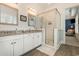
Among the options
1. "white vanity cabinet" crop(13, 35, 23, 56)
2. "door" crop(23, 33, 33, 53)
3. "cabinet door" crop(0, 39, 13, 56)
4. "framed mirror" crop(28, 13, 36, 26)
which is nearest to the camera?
"cabinet door" crop(0, 39, 13, 56)

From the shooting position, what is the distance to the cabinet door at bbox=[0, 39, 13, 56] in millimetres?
1547

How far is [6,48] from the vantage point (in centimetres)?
162

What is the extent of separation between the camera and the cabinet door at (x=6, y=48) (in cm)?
155

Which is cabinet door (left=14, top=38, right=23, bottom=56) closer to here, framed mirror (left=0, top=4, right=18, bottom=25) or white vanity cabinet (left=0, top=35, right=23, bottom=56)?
white vanity cabinet (left=0, top=35, right=23, bottom=56)

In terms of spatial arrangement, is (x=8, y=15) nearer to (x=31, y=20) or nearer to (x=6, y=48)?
(x=6, y=48)

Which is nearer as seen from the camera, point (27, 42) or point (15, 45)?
point (15, 45)

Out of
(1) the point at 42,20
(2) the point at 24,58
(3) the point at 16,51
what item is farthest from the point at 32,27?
(2) the point at 24,58

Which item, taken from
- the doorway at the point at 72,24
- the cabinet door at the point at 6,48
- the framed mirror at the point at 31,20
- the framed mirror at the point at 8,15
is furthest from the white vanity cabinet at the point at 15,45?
the doorway at the point at 72,24

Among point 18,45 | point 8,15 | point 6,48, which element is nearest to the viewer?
point 6,48

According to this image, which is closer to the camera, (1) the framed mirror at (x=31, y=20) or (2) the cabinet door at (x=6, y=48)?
(2) the cabinet door at (x=6, y=48)

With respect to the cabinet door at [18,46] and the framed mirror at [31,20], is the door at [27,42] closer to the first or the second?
the cabinet door at [18,46]

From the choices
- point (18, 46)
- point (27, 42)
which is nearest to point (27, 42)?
point (27, 42)

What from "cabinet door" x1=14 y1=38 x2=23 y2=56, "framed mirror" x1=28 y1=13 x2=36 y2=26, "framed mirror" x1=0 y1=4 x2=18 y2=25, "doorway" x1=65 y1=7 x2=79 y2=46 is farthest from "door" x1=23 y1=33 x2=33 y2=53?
"doorway" x1=65 y1=7 x2=79 y2=46

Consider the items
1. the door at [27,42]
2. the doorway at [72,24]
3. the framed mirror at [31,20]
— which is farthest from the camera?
the doorway at [72,24]
